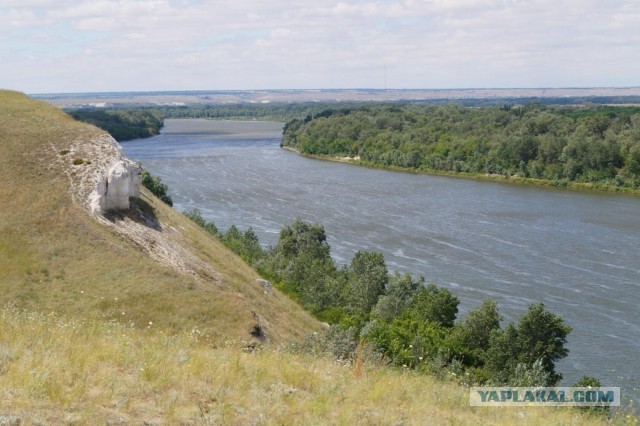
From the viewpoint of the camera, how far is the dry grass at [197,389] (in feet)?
19.7

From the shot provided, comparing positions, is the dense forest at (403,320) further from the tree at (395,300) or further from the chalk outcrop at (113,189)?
the chalk outcrop at (113,189)


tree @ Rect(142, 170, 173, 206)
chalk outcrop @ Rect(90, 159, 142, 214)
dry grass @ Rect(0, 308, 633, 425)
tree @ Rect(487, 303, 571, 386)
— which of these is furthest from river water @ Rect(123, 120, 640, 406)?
chalk outcrop @ Rect(90, 159, 142, 214)

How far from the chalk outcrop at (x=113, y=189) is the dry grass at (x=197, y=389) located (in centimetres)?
1555

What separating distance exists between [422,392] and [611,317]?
23.3m

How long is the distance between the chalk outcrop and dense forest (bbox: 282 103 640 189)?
181ft

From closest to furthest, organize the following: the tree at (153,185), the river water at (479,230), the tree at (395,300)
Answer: the tree at (395,300) → the river water at (479,230) → the tree at (153,185)

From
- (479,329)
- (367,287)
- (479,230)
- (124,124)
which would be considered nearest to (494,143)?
(479,230)

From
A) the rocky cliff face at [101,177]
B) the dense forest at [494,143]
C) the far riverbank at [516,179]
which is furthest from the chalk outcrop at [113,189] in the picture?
the dense forest at [494,143]

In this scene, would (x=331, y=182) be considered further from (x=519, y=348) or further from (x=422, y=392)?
(x=422, y=392)

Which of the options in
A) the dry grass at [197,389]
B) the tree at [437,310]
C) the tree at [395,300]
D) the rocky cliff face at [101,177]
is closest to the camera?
the dry grass at [197,389]

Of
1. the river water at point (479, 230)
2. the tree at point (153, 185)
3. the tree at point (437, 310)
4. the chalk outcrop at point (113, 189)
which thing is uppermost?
the chalk outcrop at point (113, 189)

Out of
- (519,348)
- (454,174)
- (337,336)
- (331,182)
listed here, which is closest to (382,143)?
(454,174)

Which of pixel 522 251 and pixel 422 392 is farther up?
pixel 422 392

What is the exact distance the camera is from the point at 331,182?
68625 mm
